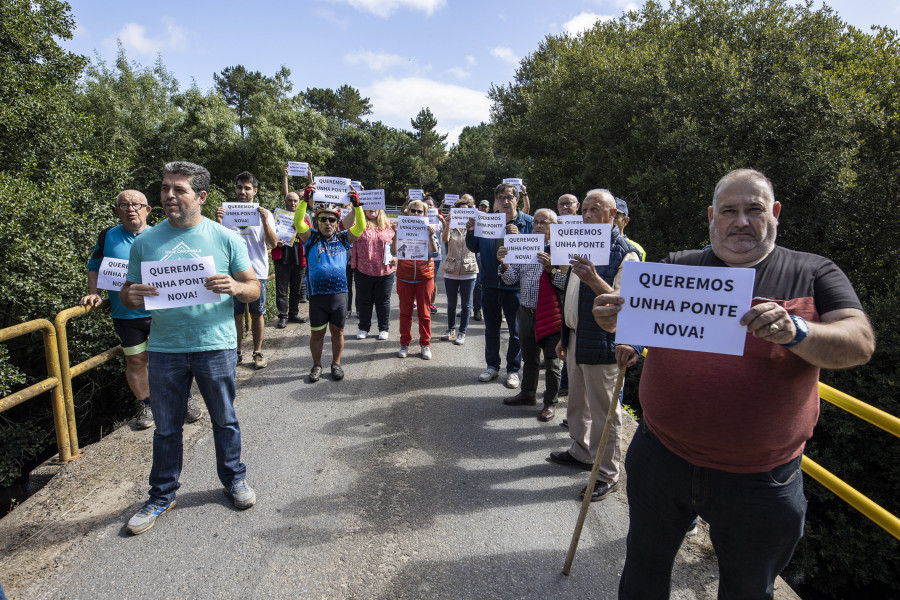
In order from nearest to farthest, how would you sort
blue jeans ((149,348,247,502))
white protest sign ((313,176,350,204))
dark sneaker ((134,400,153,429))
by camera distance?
blue jeans ((149,348,247,502))
dark sneaker ((134,400,153,429))
white protest sign ((313,176,350,204))

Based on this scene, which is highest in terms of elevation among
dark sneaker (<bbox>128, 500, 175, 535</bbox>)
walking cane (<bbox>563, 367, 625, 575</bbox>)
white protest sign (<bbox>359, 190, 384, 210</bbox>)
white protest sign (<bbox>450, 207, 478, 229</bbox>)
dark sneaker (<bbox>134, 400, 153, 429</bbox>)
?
white protest sign (<bbox>359, 190, 384, 210</bbox>)

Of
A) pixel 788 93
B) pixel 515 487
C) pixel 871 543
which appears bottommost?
pixel 871 543

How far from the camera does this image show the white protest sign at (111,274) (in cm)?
429

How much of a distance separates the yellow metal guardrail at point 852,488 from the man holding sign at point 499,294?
3436 millimetres

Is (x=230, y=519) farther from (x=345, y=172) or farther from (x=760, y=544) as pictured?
(x=345, y=172)

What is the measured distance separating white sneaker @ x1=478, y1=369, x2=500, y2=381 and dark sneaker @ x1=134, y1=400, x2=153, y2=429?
11.6ft

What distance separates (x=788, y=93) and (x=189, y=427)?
1160 cm

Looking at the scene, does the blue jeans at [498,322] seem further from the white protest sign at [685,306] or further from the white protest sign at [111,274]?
the white protest sign at [685,306]

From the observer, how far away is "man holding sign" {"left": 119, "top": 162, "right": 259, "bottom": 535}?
317cm

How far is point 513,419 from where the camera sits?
5.20m

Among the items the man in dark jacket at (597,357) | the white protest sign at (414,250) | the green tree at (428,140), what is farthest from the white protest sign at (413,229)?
the green tree at (428,140)

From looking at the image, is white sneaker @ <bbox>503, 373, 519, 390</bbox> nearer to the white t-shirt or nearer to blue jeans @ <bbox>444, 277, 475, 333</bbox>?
blue jeans @ <bbox>444, 277, 475, 333</bbox>

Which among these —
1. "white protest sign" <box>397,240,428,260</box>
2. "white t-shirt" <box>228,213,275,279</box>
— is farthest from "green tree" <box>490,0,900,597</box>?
"white t-shirt" <box>228,213,275,279</box>

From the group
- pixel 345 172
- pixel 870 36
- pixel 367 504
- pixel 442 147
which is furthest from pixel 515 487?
pixel 442 147
